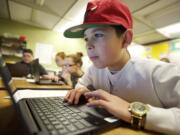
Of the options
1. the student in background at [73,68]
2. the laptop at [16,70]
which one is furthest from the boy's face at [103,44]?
the laptop at [16,70]

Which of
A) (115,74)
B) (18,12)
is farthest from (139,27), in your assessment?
(115,74)

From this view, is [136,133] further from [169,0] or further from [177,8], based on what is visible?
[177,8]

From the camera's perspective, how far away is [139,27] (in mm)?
3414

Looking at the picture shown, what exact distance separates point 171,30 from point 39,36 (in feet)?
11.0

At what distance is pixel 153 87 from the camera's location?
0.57 metres

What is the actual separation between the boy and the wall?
145 inches

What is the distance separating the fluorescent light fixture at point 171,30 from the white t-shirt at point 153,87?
3.05 metres

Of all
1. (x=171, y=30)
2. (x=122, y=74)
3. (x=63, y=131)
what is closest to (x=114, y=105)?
(x=63, y=131)

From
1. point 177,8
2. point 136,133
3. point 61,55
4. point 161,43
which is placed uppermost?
point 177,8

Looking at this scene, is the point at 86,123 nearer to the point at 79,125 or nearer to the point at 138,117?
the point at 79,125

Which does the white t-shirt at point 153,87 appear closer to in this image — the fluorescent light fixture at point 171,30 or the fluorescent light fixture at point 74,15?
the fluorescent light fixture at point 74,15

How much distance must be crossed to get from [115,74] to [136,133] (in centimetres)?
37

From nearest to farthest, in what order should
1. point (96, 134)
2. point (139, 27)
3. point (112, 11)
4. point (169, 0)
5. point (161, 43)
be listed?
point (96, 134)
point (112, 11)
point (169, 0)
point (139, 27)
point (161, 43)

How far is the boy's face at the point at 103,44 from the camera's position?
0.57 m
